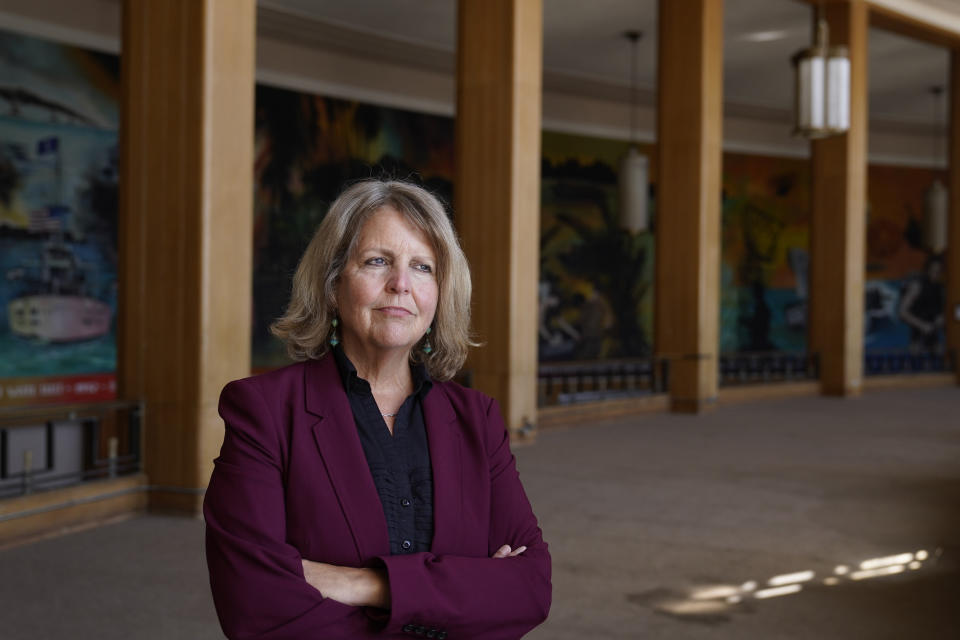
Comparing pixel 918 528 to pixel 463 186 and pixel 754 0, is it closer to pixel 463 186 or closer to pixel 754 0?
pixel 463 186

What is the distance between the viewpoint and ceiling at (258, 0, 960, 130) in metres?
14.2

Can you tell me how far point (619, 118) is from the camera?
1969cm

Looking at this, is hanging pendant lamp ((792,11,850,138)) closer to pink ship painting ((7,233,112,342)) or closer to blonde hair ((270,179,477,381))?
pink ship painting ((7,233,112,342))

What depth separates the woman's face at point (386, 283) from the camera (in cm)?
199

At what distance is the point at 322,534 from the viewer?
1910mm

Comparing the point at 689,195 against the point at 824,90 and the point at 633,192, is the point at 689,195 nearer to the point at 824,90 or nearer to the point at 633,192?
→ the point at 824,90

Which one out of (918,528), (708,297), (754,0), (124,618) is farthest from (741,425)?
(124,618)

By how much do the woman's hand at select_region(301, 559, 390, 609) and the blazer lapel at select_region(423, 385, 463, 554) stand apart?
14cm

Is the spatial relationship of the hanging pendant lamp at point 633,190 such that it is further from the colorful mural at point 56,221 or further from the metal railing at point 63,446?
the metal railing at point 63,446

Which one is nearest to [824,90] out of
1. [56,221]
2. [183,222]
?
[183,222]

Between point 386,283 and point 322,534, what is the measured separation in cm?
53

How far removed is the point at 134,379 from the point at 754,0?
11.6 meters

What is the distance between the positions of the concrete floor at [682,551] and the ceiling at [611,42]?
792 cm

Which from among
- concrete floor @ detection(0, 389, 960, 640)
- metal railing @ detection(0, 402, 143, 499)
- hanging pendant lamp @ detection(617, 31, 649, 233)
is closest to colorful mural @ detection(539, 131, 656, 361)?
hanging pendant lamp @ detection(617, 31, 649, 233)
